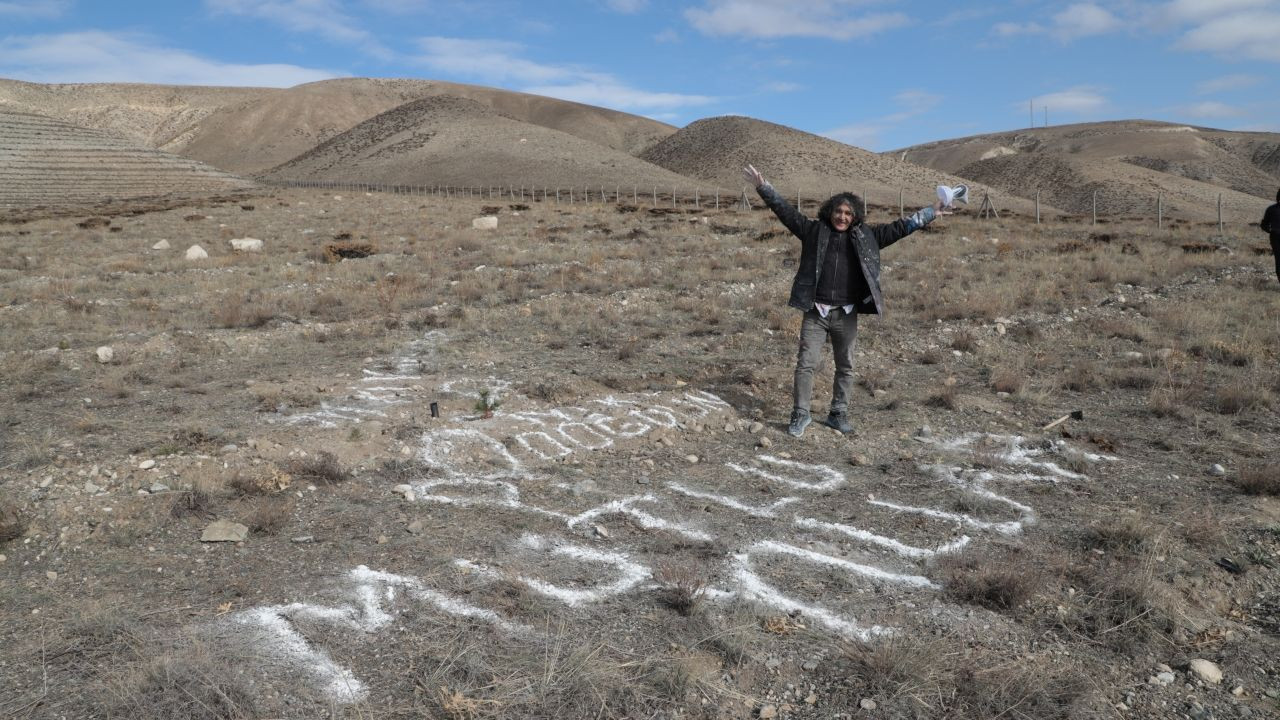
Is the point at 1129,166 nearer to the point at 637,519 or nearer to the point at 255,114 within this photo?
the point at 637,519

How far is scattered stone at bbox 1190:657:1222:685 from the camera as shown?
337 centimetres

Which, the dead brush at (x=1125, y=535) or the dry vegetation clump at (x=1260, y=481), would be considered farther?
the dry vegetation clump at (x=1260, y=481)

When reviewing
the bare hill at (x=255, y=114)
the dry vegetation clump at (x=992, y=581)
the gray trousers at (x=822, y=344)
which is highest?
the bare hill at (x=255, y=114)

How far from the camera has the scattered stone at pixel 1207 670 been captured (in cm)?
337

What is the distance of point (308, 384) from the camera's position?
27.4 feet

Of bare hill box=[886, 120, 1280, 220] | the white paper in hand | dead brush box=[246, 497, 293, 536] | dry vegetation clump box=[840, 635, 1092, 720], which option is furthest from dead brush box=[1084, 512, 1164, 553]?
bare hill box=[886, 120, 1280, 220]

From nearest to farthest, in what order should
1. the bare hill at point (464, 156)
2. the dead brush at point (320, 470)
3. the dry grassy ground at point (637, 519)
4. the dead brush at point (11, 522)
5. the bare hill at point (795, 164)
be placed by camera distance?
the dry grassy ground at point (637, 519), the dead brush at point (11, 522), the dead brush at point (320, 470), the bare hill at point (464, 156), the bare hill at point (795, 164)

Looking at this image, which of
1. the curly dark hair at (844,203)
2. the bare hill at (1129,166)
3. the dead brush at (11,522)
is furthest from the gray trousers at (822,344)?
the bare hill at (1129,166)

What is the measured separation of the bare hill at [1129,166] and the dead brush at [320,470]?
6232cm

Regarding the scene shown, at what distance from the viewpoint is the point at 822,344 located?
6543mm

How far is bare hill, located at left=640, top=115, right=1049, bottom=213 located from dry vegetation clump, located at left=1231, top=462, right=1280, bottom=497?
57.1 m

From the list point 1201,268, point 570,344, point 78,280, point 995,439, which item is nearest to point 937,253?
point 1201,268

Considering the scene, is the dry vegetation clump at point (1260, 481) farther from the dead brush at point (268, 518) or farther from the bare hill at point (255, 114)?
the bare hill at point (255, 114)

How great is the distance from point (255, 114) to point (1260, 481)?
141 m
